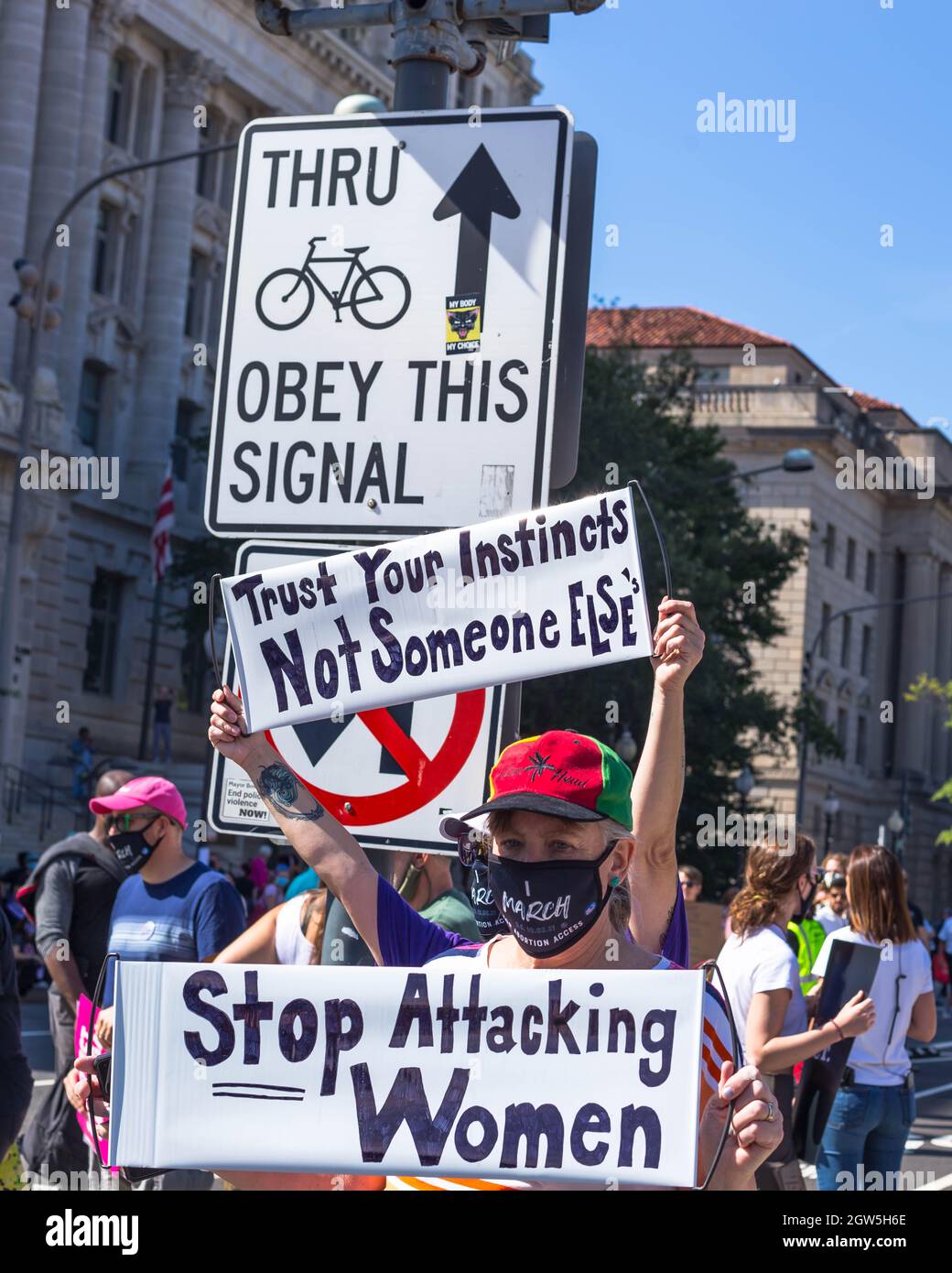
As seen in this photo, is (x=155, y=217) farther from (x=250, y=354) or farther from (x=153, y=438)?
(x=250, y=354)

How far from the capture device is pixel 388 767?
393cm

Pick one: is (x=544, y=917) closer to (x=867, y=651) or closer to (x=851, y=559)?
(x=851, y=559)

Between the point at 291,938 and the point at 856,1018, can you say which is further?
the point at 856,1018

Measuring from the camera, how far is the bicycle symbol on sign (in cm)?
411

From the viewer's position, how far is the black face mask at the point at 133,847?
6.47m

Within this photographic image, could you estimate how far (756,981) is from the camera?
22.0 ft

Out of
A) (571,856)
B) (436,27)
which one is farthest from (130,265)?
(571,856)

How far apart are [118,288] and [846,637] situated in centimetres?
3374

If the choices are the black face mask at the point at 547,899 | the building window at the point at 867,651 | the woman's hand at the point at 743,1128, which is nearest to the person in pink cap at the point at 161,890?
the black face mask at the point at 547,899

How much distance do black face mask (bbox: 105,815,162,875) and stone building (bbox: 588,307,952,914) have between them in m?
42.6

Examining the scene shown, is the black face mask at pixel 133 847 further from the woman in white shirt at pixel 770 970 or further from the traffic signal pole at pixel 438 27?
the traffic signal pole at pixel 438 27

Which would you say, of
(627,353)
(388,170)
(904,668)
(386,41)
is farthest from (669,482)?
(904,668)

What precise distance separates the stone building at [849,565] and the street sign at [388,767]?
147ft
